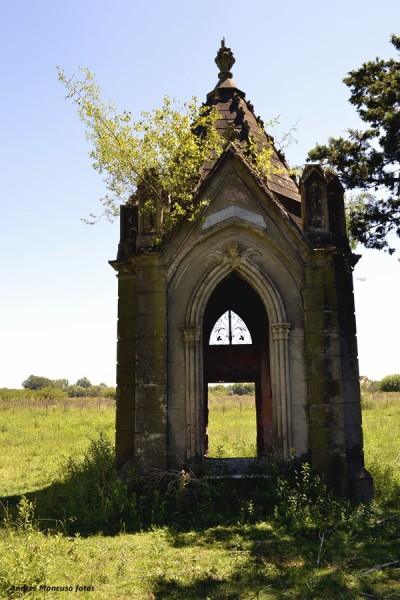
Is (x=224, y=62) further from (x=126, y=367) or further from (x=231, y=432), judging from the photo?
(x=231, y=432)

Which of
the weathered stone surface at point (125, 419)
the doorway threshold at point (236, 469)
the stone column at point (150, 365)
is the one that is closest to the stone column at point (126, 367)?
the weathered stone surface at point (125, 419)

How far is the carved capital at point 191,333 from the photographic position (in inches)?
313

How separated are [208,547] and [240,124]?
7.65 meters

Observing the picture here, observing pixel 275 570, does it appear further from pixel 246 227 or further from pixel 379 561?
pixel 246 227

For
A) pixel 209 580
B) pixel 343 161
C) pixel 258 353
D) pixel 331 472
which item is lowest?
pixel 209 580

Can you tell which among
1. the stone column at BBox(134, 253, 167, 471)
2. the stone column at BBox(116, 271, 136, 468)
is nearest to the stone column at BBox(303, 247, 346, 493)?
the stone column at BBox(134, 253, 167, 471)

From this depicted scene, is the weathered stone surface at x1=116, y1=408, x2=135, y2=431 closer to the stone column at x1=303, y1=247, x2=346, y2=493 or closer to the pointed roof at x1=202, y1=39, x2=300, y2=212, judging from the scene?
the stone column at x1=303, y1=247, x2=346, y2=493

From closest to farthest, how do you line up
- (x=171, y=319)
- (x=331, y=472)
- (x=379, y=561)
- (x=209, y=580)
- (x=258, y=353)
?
1. (x=209, y=580)
2. (x=379, y=561)
3. (x=331, y=472)
4. (x=171, y=319)
5. (x=258, y=353)

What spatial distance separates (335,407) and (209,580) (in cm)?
353

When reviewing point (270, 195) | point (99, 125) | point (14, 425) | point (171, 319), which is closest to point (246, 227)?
point (270, 195)

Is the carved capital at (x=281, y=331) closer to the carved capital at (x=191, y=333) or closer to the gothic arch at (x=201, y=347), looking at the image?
the gothic arch at (x=201, y=347)

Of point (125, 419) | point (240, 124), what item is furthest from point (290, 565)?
Result: point (240, 124)

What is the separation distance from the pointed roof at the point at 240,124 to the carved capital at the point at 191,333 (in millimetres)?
2840

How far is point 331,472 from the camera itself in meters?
7.46
